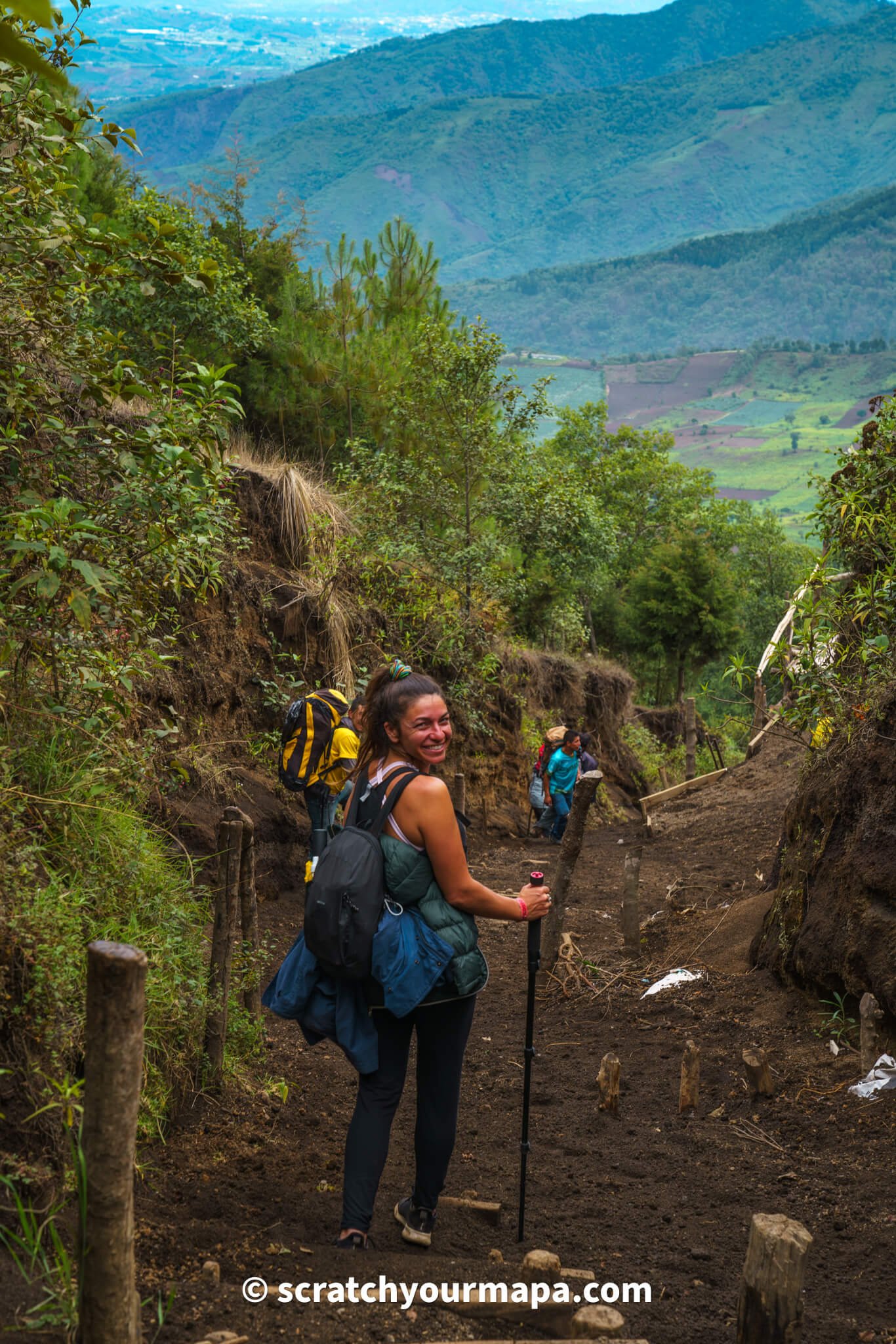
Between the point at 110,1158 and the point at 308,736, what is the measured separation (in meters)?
5.95

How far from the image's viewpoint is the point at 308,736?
8.30 m

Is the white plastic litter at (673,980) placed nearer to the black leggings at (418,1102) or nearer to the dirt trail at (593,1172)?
the dirt trail at (593,1172)

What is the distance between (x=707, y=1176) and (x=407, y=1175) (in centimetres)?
121

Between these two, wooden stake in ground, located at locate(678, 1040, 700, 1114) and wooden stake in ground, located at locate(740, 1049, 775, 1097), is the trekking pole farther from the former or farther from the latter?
wooden stake in ground, located at locate(740, 1049, 775, 1097)

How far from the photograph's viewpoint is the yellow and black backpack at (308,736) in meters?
8.30

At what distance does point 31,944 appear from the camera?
11.0ft

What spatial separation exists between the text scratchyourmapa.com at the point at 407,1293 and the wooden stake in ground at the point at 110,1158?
0.69m

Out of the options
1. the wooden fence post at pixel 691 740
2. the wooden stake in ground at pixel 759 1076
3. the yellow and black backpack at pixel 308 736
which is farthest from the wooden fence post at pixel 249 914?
the wooden fence post at pixel 691 740

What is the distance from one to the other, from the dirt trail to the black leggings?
20 centimetres

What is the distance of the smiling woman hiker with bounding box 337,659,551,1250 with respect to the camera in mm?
3506

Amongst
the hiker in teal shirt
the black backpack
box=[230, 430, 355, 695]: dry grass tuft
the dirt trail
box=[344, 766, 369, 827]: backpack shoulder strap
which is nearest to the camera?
the dirt trail

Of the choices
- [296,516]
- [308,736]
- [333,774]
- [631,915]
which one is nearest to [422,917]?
[631,915]

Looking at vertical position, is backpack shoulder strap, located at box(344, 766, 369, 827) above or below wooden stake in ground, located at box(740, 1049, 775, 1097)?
above

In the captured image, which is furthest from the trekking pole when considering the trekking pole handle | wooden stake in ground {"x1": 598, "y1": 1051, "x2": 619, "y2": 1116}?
wooden stake in ground {"x1": 598, "y1": 1051, "x2": 619, "y2": 1116}
